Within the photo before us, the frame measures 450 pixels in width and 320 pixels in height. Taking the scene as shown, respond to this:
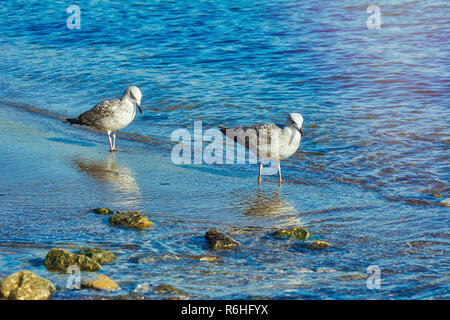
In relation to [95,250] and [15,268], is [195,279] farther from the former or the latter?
[15,268]

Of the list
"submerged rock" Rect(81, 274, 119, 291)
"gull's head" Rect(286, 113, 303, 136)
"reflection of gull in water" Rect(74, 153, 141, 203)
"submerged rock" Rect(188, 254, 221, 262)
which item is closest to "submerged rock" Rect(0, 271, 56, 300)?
"submerged rock" Rect(81, 274, 119, 291)

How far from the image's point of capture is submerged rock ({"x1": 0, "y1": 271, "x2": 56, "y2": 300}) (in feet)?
13.1

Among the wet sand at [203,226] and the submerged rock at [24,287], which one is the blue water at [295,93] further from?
the submerged rock at [24,287]

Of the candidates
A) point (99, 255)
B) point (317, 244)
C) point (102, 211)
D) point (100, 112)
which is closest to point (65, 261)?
point (99, 255)

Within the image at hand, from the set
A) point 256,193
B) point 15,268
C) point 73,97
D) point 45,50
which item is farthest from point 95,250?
point 45,50

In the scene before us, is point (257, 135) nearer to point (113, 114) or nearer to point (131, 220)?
point (131, 220)

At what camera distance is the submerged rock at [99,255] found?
185 inches

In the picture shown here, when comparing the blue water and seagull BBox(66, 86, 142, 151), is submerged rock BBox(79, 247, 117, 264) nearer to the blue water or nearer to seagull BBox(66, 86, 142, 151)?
the blue water

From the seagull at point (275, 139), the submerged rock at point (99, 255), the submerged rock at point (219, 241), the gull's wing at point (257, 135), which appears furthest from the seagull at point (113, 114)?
the submerged rock at point (99, 255)

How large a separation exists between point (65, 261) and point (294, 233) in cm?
199

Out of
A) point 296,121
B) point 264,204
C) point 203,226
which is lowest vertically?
point 264,204

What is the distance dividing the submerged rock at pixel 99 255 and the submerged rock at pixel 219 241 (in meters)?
0.83

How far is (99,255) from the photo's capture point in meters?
4.73
